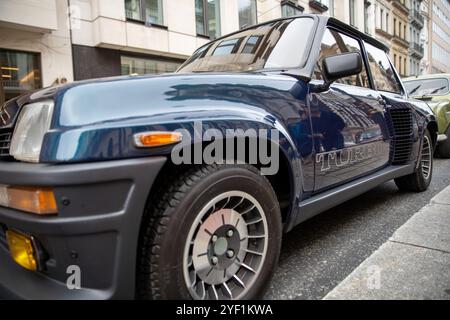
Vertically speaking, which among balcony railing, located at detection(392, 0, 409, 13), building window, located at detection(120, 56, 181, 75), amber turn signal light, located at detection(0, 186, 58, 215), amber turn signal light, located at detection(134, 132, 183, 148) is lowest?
amber turn signal light, located at detection(0, 186, 58, 215)

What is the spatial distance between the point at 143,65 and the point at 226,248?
9.54 metres

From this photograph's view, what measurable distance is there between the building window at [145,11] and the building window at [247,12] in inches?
158

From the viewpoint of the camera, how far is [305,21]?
8.10ft

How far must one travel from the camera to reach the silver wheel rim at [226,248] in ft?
4.91

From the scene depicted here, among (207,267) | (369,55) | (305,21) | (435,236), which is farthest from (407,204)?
(207,267)

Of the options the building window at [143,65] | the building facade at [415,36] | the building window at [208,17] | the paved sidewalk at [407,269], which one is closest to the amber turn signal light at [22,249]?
the paved sidewalk at [407,269]

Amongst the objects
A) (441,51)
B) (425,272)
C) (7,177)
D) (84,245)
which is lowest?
(425,272)

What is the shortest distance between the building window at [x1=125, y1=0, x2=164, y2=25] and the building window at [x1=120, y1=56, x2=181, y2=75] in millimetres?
1073

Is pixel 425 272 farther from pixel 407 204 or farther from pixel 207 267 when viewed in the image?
pixel 407 204

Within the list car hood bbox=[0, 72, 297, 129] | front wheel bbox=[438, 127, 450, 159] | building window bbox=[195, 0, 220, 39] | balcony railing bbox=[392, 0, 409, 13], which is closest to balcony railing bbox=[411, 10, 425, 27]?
balcony railing bbox=[392, 0, 409, 13]

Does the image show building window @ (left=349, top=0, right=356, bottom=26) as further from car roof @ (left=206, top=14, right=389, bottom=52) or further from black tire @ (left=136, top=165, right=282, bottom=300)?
black tire @ (left=136, top=165, right=282, bottom=300)

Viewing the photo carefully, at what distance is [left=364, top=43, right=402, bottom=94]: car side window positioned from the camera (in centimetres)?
333

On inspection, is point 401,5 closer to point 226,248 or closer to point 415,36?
point 415,36
